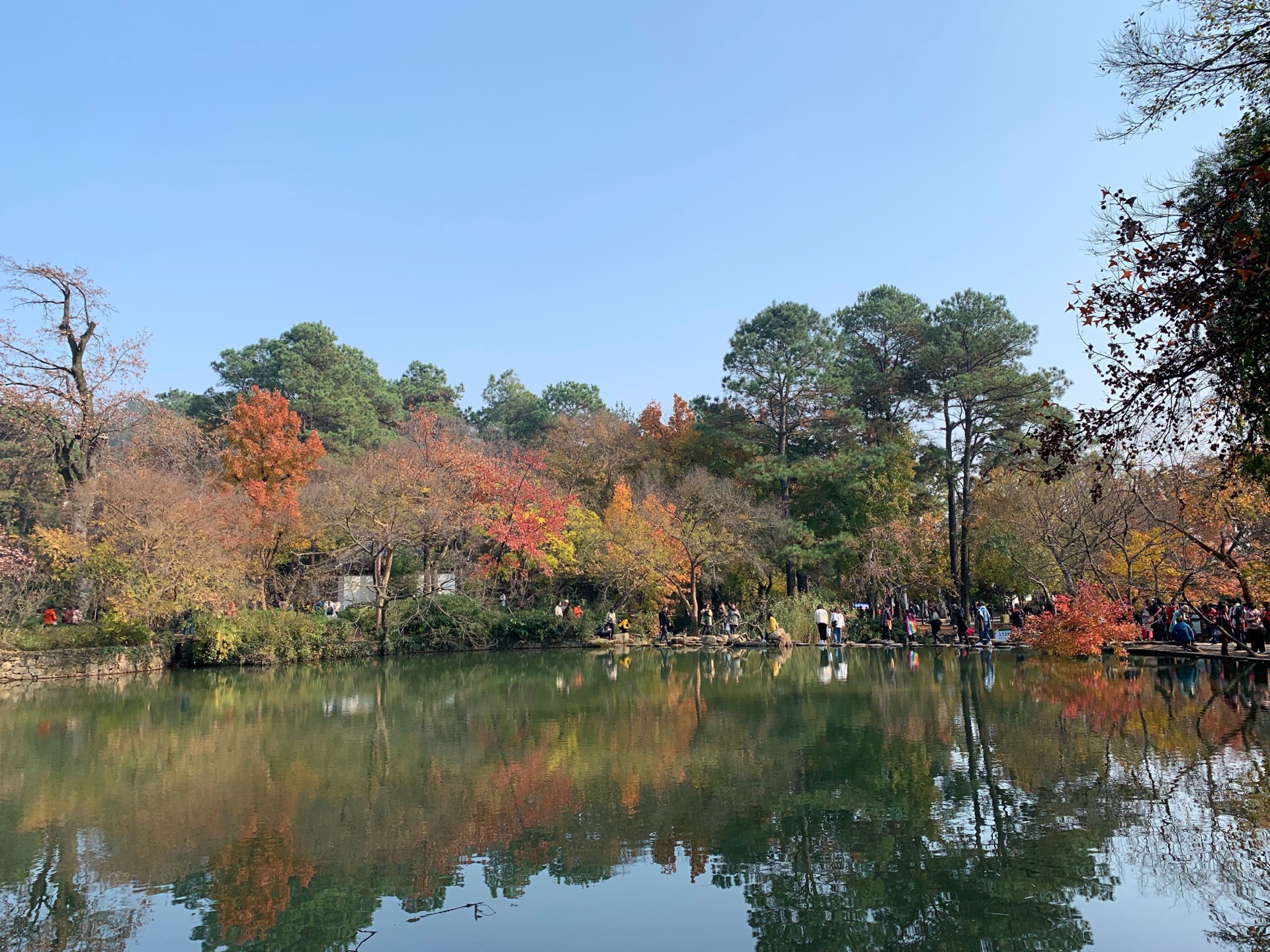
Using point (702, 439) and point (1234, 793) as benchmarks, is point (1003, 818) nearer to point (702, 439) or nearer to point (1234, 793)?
point (1234, 793)

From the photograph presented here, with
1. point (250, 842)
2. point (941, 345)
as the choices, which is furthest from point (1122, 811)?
point (941, 345)

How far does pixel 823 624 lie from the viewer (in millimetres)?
28719

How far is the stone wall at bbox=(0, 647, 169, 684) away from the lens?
19.8 m

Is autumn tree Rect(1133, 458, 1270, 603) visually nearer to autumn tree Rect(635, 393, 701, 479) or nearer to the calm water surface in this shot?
the calm water surface

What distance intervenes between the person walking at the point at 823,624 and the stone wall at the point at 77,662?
1896cm

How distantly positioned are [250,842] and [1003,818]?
20.3 ft

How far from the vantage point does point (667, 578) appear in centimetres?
3175

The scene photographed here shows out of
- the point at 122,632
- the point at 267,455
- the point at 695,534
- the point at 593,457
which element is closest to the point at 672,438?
the point at 593,457

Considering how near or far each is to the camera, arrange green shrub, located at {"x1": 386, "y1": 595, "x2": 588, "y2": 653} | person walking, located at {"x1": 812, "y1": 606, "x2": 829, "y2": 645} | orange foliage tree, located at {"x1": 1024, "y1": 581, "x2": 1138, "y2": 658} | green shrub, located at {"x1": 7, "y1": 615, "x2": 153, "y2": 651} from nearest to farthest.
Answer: orange foliage tree, located at {"x1": 1024, "y1": 581, "x2": 1138, "y2": 658} < green shrub, located at {"x1": 7, "y1": 615, "x2": 153, "y2": 651} < green shrub, located at {"x1": 386, "y1": 595, "x2": 588, "y2": 653} < person walking, located at {"x1": 812, "y1": 606, "x2": 829, "y2": 645}

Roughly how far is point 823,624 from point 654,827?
22.1 meters

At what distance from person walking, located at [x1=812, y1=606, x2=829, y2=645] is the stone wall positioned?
18962 mm

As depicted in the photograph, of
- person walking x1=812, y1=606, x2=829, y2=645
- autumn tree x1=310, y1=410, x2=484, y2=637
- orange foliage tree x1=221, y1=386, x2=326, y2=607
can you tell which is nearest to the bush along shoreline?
autumn tree x1=310, y1=410, x2=484, y2=637

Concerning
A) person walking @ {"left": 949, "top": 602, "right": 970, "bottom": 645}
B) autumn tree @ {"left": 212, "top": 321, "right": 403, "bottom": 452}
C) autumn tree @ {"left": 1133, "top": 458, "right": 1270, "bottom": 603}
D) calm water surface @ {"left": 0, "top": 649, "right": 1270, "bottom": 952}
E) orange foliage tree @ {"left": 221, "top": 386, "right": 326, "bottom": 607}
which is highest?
autumn tree @ {"left": 212, "top": 321, "right": 403, "bottom": 452}

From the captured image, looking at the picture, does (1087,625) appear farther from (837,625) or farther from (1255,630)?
(837,625)
